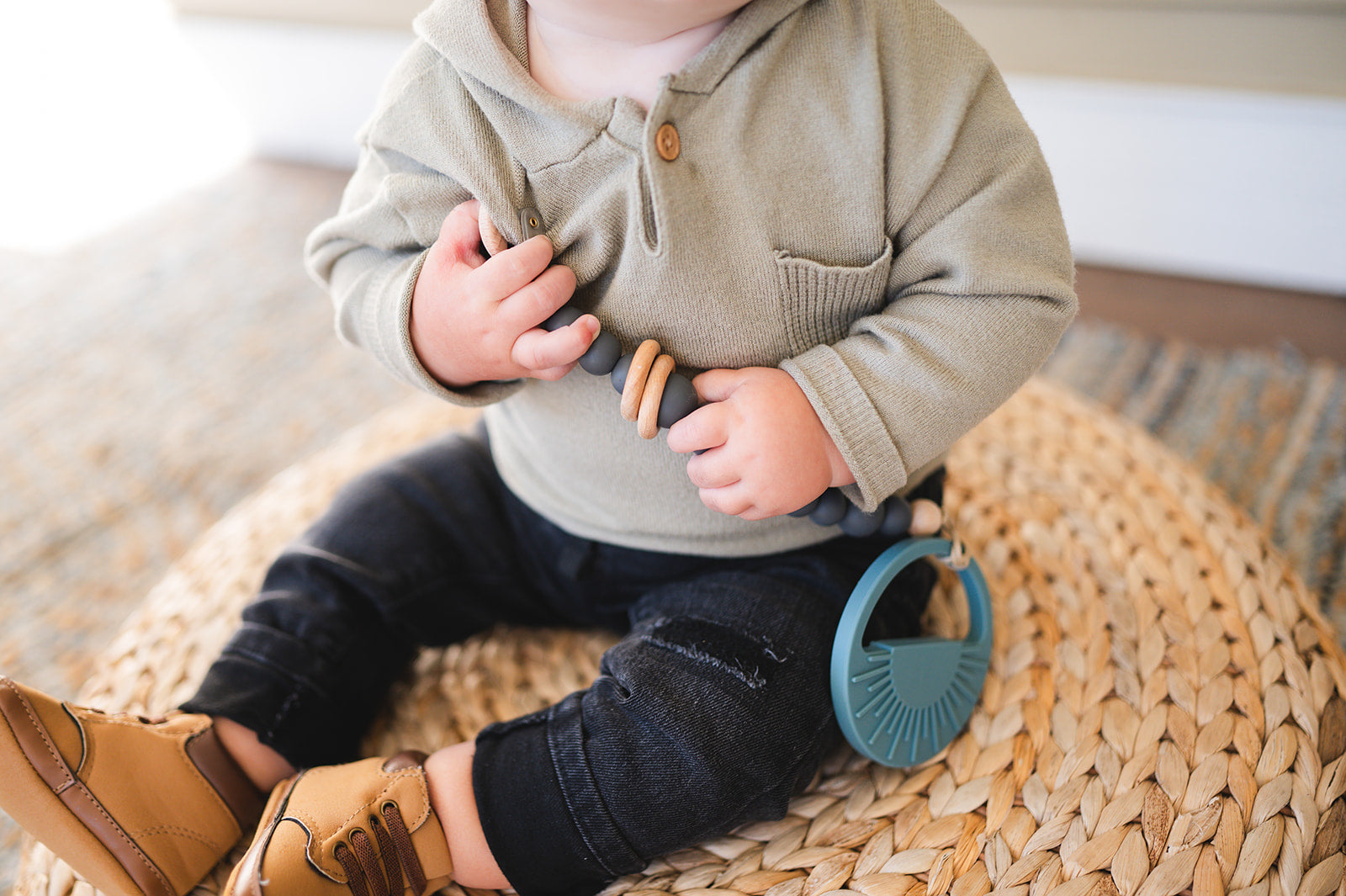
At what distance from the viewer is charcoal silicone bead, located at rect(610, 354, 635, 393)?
53 cm

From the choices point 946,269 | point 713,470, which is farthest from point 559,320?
point 946,269

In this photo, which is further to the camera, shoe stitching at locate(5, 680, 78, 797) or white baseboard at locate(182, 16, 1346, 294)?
white baseboard at locate(182, 16, 1346, 294)

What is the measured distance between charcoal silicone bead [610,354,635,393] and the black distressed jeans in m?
0.17

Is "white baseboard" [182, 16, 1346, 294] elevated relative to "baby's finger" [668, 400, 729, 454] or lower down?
lower down

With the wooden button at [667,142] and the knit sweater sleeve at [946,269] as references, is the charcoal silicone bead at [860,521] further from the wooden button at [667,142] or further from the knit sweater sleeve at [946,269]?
the wooden button at [667,142]

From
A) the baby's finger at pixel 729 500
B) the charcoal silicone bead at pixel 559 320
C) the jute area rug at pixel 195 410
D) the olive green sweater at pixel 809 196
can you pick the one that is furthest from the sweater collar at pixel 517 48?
the jute area rug at pixel 195 410

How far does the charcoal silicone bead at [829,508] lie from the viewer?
1.85ft

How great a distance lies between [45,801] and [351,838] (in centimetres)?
17

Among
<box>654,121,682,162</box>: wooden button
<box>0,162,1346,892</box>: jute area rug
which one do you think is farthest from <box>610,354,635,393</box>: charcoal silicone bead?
<box>0,162,1346,892</box>: jute area rug

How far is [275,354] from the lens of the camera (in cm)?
138

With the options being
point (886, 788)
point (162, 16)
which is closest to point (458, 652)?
point (886, 788)

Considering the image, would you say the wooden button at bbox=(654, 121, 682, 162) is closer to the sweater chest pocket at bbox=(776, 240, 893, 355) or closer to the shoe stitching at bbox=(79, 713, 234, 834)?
the sweater chest pocket at bbox=(776, 240, 893, 355)

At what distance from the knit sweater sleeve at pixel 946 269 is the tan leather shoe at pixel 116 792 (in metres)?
0.46

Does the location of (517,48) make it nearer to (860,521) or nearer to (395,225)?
(395,225)
